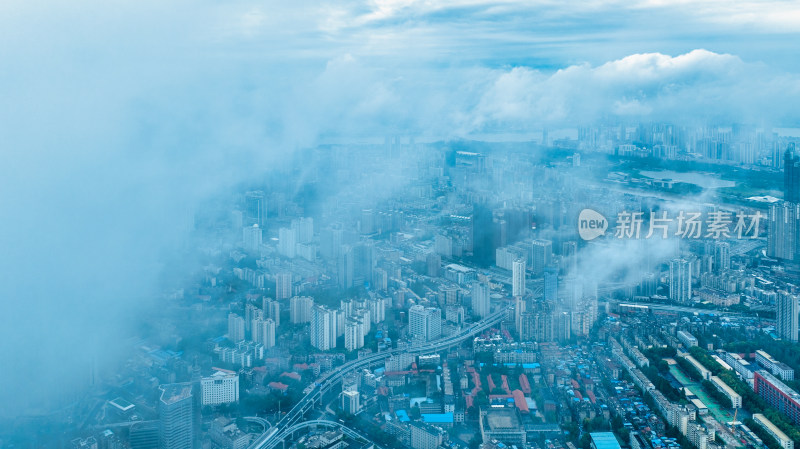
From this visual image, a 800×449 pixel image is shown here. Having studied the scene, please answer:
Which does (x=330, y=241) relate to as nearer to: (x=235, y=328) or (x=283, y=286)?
(x=283, y=286)

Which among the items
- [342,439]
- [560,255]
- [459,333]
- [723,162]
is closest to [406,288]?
[459,333]

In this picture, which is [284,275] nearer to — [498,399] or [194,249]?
[194,249]

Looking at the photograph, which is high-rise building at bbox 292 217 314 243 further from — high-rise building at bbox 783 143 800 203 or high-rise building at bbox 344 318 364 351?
high-rise building at bbox 783 143 800 203

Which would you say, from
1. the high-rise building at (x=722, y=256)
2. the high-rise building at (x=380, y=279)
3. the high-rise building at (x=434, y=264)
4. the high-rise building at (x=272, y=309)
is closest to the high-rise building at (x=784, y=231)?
the high-rise building at (x=722, y=256)

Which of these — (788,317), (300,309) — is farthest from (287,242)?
(788,317)

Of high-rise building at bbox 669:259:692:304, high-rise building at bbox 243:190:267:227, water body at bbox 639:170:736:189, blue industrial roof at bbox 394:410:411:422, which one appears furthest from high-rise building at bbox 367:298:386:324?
water body at bbox 639:170:736:189

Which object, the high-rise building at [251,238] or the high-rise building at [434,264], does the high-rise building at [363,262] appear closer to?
the high-rise building at [434,264]
